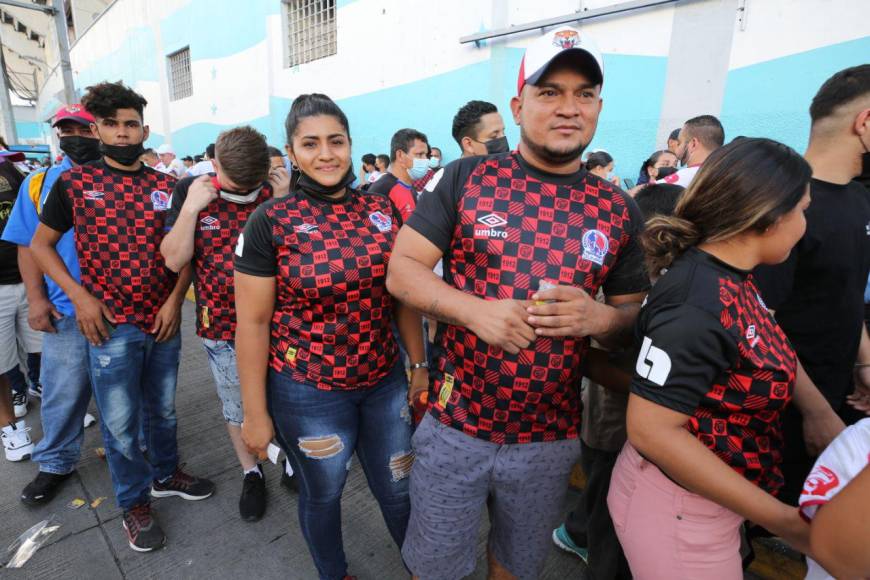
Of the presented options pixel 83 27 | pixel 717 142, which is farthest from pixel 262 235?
pixel 83 27

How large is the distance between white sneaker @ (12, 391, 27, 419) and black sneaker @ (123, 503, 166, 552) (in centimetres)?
209

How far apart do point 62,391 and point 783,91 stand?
6532mm

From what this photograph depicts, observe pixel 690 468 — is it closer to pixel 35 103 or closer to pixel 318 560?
pixel 318 560

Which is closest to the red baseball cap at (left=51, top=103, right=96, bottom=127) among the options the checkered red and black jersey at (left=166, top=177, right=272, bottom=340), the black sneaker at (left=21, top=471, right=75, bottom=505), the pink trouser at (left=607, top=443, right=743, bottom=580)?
the checkered red and black jersey at (left=166, top=177, right=272, bottom=340)

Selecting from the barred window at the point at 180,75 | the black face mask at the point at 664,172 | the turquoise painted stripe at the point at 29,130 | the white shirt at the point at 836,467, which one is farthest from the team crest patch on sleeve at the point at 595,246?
the turquoise painted stripe at the point at 29,130

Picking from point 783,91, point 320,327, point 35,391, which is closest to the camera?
point 320,327

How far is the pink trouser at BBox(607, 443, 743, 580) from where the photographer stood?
4.11ft

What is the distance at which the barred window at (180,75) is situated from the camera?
14893 millimetres

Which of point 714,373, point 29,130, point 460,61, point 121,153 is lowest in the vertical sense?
point 714,373

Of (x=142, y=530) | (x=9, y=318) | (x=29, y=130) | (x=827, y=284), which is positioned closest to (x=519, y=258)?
(x=827, y=284)

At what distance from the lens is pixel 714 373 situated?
3.62 ft

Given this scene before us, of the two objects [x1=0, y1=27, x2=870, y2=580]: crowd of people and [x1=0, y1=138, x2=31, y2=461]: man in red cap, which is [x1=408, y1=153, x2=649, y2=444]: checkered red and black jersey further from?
[x1=0, y1=138, x2=31, y2=461]: man in red cap

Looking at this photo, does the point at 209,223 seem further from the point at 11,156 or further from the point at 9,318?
the point at 11,156

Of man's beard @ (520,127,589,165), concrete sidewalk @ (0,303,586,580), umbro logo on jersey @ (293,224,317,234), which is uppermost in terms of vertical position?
man's beard @ (520,127,589,165)
